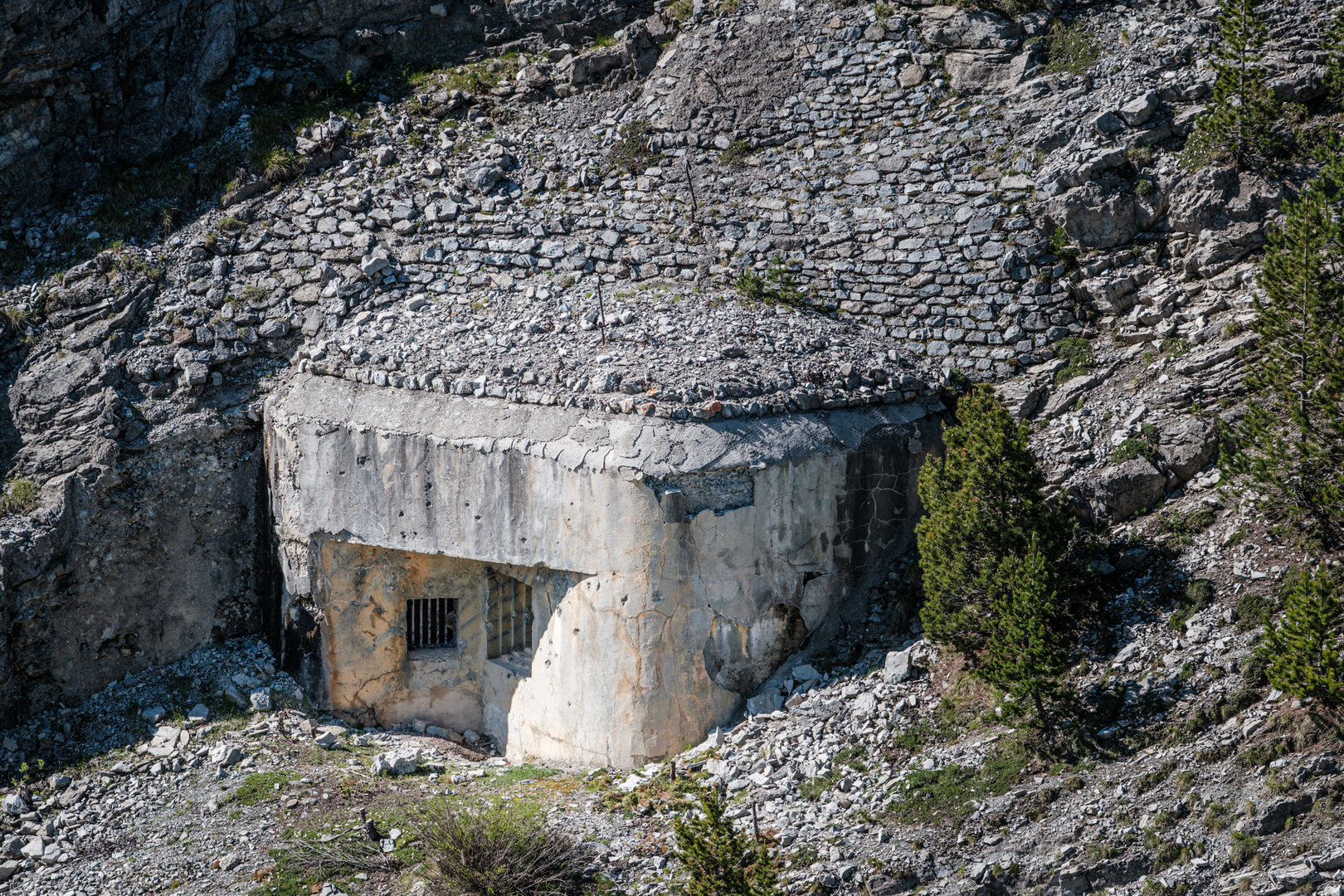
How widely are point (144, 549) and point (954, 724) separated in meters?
8.80

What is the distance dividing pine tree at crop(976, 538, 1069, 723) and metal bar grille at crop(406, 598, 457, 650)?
6.05m

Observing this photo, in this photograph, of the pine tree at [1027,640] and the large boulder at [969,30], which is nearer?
the pine tree at [1027,640]

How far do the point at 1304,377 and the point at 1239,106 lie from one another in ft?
12.7

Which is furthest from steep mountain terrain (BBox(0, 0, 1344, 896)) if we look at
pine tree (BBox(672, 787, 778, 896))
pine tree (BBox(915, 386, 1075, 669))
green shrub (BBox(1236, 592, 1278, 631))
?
pine tree (BBox(672, 787, 778, 896))

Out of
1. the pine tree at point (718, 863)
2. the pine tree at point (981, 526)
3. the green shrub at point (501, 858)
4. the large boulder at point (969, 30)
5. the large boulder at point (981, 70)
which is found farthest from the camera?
the large boulder at point (969, 30)

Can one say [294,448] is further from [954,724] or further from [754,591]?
[954,724]

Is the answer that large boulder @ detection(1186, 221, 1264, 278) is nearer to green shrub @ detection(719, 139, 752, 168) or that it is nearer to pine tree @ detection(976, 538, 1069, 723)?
pine tree @ detection(976, 538, 1069, 723)

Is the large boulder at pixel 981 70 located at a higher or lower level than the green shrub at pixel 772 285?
higher

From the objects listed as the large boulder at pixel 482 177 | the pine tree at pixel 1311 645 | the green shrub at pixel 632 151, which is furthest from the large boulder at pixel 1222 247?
the large boulder at pixel 482 177

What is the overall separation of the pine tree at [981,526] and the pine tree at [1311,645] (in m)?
1.82

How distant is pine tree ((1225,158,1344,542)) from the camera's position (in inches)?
337

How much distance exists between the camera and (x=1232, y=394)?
10.1 m

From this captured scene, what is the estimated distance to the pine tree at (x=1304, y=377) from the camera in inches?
337

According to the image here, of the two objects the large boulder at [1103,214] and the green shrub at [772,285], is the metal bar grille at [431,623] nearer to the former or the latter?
the green shrub at [772,285]
